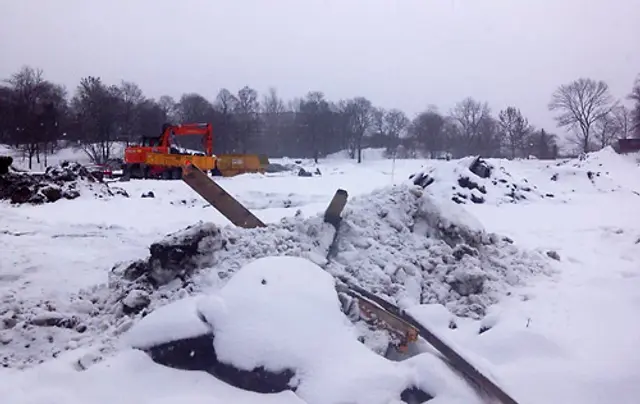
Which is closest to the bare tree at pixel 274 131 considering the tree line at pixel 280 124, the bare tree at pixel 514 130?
the tree line at pixel 280 124

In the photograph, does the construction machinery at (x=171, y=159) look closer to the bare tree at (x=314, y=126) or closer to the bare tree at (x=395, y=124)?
the bare tree at (x=314, y=126)

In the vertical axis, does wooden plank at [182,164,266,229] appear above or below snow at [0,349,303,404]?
above

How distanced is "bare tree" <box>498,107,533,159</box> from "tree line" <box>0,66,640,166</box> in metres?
0.10

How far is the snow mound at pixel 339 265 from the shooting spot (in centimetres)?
412

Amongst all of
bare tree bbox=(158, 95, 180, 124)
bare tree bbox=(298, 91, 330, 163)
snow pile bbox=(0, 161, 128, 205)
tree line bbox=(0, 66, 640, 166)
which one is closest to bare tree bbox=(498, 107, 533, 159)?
tree line bbox=(0, 66, 640, 166)

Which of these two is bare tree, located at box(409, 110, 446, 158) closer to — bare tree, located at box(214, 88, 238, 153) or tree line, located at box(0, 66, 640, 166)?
tree line, located at box(0, 66, 640, 166)

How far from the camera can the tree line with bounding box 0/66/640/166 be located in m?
41.1

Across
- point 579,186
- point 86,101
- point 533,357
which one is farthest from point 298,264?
point 86,101

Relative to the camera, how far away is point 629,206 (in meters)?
14.5

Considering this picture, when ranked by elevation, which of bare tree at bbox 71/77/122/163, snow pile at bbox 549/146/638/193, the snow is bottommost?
the snow

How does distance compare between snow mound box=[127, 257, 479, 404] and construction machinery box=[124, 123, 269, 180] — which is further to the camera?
construction machinery box=[124, 123, 269, 180]

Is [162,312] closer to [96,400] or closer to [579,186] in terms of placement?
[96,400]

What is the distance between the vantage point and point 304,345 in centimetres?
346

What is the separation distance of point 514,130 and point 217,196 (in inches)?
2146
